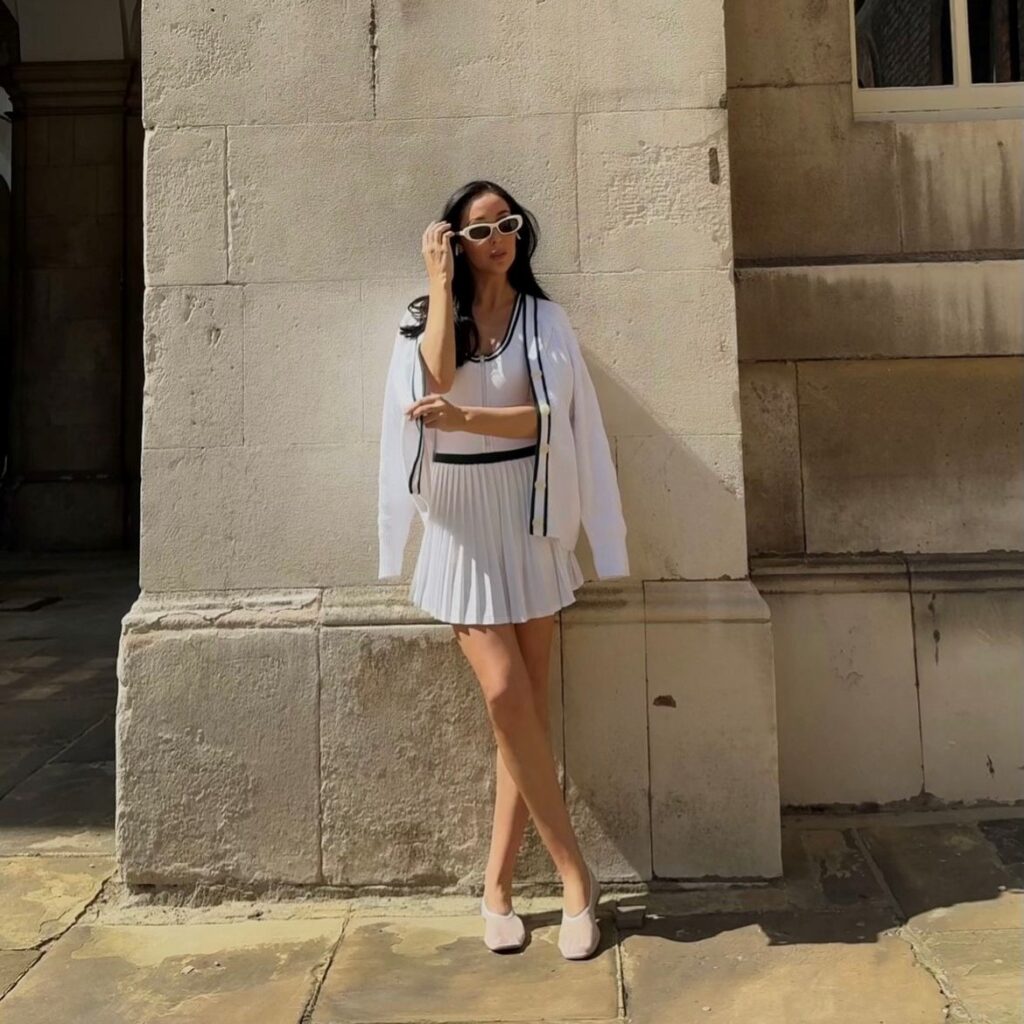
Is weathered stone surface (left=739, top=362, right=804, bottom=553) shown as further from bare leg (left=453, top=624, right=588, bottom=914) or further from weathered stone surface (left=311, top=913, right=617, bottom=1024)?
weathered stone surface (left=311, top=913, right=617, bottom=1024)

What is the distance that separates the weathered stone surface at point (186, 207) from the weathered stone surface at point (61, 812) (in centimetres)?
219

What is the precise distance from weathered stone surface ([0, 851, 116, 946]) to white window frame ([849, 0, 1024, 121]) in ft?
14.0

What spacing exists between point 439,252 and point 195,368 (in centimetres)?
112

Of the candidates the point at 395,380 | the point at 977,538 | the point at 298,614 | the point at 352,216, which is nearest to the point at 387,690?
the point at 298,614

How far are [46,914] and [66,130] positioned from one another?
14.3m

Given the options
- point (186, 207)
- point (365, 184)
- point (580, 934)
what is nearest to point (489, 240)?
point (365, 184)

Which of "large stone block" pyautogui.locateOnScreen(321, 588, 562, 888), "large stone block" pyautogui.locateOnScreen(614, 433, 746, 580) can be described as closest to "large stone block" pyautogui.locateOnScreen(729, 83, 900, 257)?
"large stone block" pyautogui.locateOnScreen(614, 433, 746, 580)

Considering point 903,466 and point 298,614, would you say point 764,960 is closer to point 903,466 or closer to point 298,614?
point 298,614

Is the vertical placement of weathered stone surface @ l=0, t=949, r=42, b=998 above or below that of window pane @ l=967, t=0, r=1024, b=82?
below

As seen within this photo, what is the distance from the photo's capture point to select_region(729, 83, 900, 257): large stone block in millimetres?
4094

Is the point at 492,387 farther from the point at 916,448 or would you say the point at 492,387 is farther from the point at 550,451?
the point at 916,448

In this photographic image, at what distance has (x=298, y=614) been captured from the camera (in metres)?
3.37

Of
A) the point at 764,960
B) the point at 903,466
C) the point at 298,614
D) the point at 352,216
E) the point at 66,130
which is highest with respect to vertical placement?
the point at 66,130

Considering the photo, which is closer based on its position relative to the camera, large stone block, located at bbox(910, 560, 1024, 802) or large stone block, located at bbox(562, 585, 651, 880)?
large stone block, located at bbox(562, 585, 651, 880)
